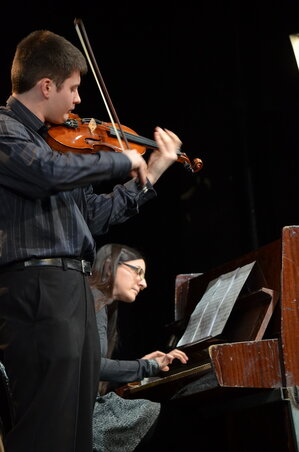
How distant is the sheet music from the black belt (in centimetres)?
86

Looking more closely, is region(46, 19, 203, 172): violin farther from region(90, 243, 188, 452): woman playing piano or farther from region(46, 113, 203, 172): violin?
region(90, 243, 188, 452): woman playing piano

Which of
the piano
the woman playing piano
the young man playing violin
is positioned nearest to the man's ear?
the young man playing violin

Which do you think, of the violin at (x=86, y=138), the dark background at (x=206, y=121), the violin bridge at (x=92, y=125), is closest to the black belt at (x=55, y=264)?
the violin at (x=86, y=138)

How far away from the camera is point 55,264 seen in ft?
6.42

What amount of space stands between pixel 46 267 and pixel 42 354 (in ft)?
0.81

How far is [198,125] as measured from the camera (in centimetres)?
499

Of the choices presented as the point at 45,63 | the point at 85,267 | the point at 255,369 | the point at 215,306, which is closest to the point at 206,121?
the point at 215,306

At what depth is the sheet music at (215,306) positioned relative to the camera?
2.77 m

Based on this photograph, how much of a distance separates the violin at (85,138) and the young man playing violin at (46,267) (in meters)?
0.35

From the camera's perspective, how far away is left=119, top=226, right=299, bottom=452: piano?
2.47 meters

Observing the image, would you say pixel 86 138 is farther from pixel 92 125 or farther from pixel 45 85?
pixel 45 85

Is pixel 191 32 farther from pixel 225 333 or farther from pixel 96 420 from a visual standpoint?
pixel 96 420

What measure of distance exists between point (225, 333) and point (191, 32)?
270 centimetres

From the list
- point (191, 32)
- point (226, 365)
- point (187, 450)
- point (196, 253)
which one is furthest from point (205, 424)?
point (191, 32)
